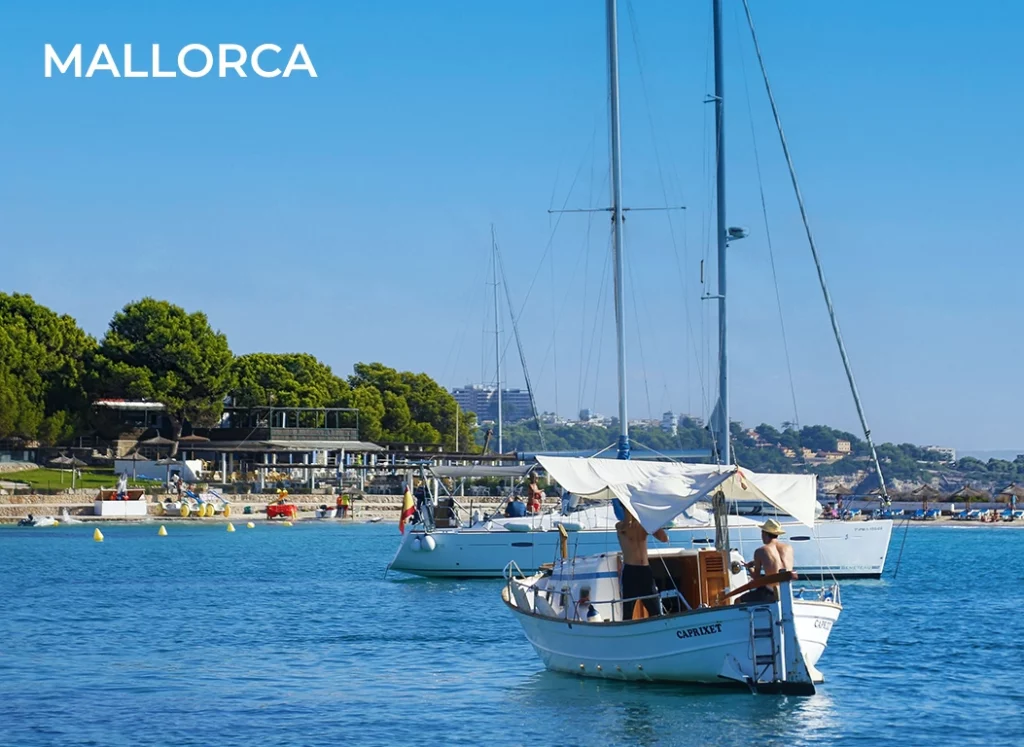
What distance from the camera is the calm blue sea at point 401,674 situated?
2075 centimetres

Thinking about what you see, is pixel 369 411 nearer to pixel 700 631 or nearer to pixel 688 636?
pixel 688 636

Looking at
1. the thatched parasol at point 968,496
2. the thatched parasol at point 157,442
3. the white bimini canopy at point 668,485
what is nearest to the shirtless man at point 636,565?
the white bimini canopy at point 668,485

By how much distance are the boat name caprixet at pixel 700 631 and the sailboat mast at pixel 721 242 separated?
14.3m

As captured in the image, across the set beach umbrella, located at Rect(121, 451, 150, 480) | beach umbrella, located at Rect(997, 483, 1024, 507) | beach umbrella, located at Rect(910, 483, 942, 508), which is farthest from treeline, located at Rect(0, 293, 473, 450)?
beach umbrella, located at Rect(997, 483, 1024, 507)

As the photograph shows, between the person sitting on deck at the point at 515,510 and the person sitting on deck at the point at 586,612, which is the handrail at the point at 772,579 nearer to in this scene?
the person sitting on deck at the point at 586,612

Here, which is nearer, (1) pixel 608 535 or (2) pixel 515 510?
(1) pixel 608 535

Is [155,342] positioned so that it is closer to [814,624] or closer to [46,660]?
[46,660]

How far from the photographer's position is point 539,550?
43375mm

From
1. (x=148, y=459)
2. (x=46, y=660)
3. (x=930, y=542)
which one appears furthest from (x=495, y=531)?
(x=148, y=459)

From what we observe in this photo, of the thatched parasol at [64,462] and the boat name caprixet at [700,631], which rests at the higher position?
the thatched parasol at [64,462]

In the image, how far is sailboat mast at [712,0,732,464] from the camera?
38.0 meters

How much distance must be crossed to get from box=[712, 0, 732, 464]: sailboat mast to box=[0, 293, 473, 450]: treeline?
258ft

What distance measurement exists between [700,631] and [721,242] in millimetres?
21254

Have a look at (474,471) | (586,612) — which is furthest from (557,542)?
(586,612)
